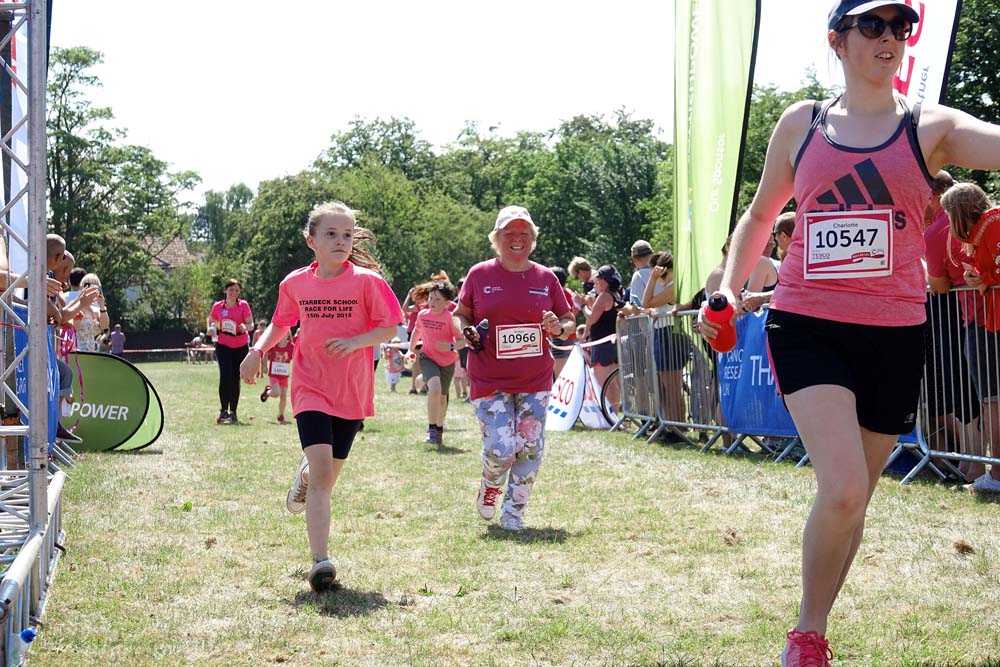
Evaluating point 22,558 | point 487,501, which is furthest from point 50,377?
point 22,558

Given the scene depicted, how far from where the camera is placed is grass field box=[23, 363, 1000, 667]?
4.48 metres

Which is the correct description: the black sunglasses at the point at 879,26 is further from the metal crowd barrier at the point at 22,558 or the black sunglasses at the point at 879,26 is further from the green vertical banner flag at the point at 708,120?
the green vertical banner flag at the point at 708,120

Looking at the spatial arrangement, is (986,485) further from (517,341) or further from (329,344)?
(329,344)

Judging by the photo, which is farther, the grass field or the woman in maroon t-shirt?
the woman in maroon t-shirt

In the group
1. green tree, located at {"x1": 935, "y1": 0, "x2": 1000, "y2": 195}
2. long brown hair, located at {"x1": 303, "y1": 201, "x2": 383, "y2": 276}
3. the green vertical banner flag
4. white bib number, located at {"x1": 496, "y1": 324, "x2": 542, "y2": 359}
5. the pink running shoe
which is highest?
green tree, located at {"x1": 935, "y1": 0, "x2": 1000, "y2": 195}

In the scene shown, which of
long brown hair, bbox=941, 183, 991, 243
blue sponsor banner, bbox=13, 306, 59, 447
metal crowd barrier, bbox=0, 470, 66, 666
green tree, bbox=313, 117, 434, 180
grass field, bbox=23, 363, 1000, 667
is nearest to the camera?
metal crowd barrier, bbox=0, 470, 66, 666

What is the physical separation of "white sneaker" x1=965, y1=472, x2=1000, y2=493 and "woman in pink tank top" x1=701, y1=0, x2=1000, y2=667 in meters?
4.87

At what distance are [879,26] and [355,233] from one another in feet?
11.0

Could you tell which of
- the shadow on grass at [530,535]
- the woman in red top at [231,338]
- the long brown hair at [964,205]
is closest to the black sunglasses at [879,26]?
the shadow on grass at [530,535]

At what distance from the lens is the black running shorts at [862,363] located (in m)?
3.73

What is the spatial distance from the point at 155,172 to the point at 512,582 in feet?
225

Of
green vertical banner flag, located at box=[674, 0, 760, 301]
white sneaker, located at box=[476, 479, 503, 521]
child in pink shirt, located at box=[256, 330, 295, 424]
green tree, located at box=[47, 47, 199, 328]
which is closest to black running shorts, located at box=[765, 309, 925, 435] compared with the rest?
white sneaker, located at box=[476, 479, 503, 521]

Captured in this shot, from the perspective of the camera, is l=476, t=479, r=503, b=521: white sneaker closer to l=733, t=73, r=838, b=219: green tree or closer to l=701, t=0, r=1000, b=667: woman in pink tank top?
l=701, t=0, r=1000, b=667: woman in pink tank top

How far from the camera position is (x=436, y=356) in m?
13.7
